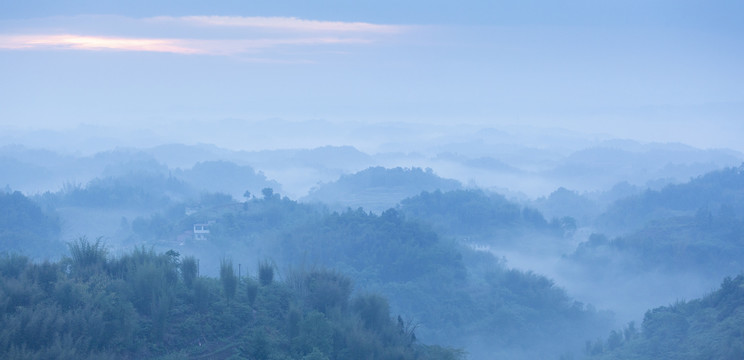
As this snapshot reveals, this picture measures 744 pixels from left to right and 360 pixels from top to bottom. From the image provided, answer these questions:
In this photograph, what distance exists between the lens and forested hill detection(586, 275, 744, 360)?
22.3 m

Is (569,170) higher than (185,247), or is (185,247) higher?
(569,170)

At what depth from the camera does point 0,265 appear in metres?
14.8

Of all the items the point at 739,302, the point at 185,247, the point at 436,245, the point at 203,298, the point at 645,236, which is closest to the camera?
the point at 203,298

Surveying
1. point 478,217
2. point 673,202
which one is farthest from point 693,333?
point 673,202

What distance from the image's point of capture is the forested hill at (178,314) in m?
11.8

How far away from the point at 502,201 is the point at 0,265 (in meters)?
55.3

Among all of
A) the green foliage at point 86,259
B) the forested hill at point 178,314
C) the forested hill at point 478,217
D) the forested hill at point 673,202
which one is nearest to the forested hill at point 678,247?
the forested hill at point 673,202

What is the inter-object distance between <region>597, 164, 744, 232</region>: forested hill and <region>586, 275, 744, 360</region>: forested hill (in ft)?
122

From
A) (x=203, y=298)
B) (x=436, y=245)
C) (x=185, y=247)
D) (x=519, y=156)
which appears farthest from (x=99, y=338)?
(x=519, y=156)

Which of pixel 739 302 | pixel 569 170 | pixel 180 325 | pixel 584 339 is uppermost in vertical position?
pixel 569 170

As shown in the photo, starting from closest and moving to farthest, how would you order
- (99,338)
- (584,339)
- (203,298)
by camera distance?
(99,338) < (203,298) < (584,339)

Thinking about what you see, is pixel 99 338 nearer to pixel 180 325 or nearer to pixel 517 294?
pixel 180 325

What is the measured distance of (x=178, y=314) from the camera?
1457 centimetres

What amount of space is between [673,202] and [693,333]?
151ft
